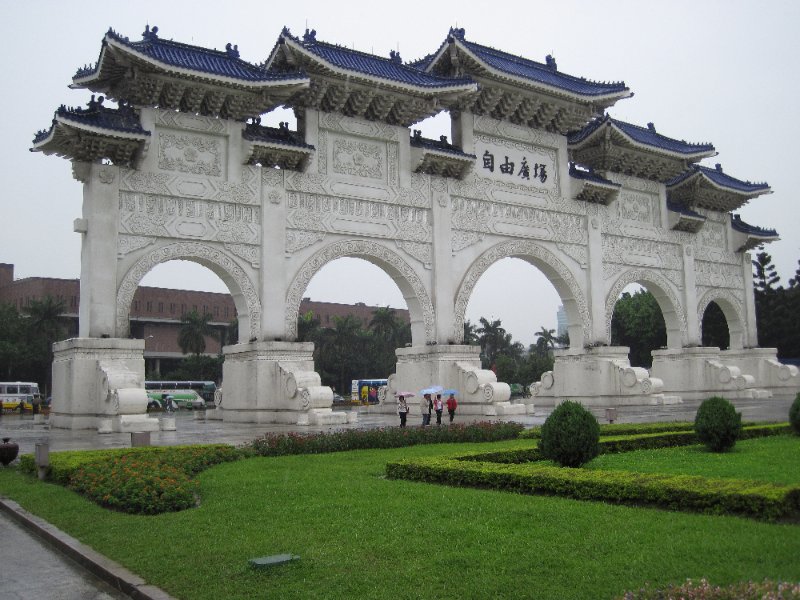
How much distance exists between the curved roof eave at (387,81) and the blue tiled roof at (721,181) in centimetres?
1107

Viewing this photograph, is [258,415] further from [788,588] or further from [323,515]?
[788,588]

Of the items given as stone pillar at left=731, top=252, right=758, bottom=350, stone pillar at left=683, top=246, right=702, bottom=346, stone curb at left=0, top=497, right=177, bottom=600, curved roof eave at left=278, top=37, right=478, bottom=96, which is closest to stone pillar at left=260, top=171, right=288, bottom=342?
curved roof eave at left=278, top=37, right=478, bottom=96

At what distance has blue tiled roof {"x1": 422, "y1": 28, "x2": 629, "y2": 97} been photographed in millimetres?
21938

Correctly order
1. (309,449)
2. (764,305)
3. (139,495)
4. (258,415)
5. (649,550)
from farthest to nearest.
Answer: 1. (764,305)
2. (258,415)
3. (309,449)
4. (139,495)
5. (649,550)

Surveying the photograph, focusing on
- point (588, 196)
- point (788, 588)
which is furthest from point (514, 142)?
point (788, 588)

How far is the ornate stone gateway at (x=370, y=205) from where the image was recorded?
1745cm

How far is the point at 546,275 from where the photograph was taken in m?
25.1

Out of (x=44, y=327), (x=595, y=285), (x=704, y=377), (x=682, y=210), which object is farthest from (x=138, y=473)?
(x=44, y=327)

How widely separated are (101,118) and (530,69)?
14.0 meters

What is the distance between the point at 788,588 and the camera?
13.2ft

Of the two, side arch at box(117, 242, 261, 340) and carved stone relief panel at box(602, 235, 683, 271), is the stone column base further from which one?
carved stone relief panel at box(602, 235, 683, 271)

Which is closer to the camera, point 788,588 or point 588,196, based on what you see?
point 788,588

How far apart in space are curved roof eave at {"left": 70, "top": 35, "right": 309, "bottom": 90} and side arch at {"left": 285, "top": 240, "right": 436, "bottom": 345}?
439 centimetres

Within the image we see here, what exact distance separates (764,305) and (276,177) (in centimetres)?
3087
